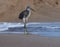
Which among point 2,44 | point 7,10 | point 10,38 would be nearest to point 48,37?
point 10,38

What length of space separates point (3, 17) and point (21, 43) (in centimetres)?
1103

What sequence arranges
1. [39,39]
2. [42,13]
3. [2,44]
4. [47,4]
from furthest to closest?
[47,4]
[42,13]
[39,39]
[2,44]

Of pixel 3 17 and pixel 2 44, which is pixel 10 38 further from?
pixel 3 17

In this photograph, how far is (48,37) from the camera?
9.18 metres

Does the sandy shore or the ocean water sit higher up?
the sandy shore

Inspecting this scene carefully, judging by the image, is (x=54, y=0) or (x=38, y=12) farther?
(x=54, y=0)

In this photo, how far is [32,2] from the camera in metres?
20.8

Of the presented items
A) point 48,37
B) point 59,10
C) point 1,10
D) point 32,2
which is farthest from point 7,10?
point 48,37

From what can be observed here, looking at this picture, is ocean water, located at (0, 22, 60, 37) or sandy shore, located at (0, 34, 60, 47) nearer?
sandy shore, located at (0, 34, 60, 47)

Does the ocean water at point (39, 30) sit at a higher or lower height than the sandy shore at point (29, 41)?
lower

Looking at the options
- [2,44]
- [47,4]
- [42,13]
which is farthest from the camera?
[47,4]

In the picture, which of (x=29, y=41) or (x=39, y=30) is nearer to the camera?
(x=29, y=41)

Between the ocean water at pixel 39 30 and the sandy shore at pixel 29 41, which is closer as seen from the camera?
the sandy shore at pixel 29 41

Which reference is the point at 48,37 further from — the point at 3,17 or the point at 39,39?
the point at 3,17
